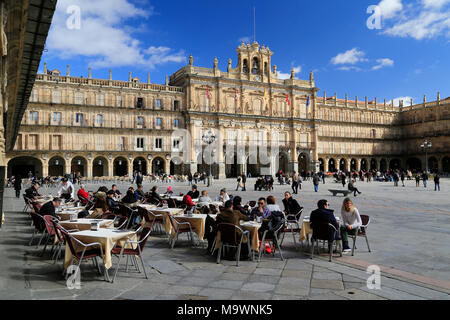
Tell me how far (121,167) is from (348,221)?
3859 centimetres

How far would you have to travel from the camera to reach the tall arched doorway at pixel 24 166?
37656 mm

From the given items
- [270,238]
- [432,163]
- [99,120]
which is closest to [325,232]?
[270,238]

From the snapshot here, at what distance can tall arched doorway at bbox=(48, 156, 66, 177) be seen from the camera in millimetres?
38281

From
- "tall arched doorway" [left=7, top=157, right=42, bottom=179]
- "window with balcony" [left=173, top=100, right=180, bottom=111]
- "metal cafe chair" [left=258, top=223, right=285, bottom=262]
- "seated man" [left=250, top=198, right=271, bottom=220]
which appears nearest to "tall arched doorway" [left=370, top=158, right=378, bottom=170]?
"window with balcony" [left=173, top=100, right=180, bottom=111]

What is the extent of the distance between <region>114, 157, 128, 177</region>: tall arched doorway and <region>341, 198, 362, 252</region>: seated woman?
37.7 meters

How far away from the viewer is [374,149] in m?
58.2

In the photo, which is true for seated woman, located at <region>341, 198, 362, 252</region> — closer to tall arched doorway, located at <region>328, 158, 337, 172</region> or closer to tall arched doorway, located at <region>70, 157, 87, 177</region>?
tall arched doorway, located at <region>70, 157, 87, 177</region>

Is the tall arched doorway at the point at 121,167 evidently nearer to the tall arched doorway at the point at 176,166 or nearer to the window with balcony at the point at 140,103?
the tall arched doorway at the point at 176,166

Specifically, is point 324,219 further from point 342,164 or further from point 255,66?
point 342,164

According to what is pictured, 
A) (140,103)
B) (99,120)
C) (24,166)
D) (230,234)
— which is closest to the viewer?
(230,234)

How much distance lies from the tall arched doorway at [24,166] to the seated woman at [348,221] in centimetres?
3800

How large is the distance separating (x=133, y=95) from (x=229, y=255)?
3755 cm

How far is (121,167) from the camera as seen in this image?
42250 mm

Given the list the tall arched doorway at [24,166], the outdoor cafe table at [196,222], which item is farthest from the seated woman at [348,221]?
the tall arched doorway at [24,166]
